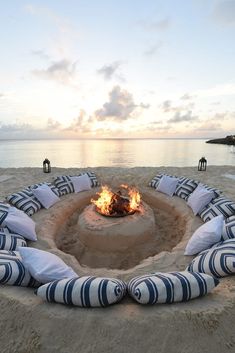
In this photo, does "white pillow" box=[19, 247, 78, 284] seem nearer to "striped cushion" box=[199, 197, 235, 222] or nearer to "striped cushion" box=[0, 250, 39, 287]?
"striped cushion" box=[0, 250, 39, 287]

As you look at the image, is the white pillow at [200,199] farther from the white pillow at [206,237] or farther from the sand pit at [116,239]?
the white pillow at [206,237]

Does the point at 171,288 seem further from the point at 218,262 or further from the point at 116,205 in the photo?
the point at 116,205

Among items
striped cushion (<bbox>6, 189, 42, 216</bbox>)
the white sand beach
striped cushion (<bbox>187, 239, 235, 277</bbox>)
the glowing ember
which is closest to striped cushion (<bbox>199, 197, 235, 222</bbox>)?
the glowing ember

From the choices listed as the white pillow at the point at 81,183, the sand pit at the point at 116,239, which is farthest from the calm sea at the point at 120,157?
the sand pit at the point at 116,239

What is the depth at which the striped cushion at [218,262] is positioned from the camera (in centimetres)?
370

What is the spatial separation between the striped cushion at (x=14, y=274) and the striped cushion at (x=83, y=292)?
→ 1.86 feet

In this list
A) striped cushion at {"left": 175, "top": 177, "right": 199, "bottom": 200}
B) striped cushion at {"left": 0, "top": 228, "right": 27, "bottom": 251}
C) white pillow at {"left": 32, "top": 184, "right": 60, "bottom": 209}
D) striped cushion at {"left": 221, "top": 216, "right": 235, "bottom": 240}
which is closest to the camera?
striped cushion at {"left": 221, "top": 216, "right": 235, "bottom": 240}

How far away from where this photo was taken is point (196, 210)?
6.94 meters

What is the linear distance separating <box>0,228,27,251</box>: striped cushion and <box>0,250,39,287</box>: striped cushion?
3.13 feet

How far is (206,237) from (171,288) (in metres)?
1.97

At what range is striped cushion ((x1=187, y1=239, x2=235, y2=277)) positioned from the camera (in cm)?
370

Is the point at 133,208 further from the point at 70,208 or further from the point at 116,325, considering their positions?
the point at 116,325

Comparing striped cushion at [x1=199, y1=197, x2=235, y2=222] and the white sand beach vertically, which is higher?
striped cushion at [x1=199, y1=197, x2=235, y2=222]

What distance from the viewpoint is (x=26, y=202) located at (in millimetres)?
7125
